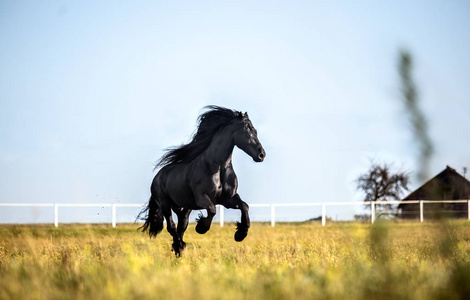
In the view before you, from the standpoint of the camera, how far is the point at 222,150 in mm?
8312

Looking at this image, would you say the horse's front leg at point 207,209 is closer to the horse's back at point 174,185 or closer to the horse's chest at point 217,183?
the horse's chest at point 217,183

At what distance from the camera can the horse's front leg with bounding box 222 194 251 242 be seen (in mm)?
8086

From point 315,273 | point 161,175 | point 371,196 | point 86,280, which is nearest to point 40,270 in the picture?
point 86,280

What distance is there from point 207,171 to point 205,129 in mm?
912

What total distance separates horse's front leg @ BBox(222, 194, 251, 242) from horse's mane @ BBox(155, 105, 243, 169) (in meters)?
1.16

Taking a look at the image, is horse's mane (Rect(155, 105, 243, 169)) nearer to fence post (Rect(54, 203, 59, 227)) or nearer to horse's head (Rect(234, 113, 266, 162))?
horse's head (Rect(234, 113, 266, 162))

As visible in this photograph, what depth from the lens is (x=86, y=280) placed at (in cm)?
396

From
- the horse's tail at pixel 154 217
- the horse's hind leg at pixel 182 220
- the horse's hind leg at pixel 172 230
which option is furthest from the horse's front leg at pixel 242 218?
the horse's tail at pixel 154 217

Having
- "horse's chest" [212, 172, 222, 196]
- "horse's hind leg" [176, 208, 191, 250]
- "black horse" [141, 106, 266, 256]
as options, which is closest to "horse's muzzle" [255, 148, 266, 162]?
"black horse" [141, 106, 266, 256]

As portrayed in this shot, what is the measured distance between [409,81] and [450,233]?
42.5 inches

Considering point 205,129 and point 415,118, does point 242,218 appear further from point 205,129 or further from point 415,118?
point 415,118

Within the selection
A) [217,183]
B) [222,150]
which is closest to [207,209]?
[217,183]

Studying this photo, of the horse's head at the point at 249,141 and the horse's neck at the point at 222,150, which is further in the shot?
the horse's neck at the point at 222,150

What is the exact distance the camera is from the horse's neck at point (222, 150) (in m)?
8.30
